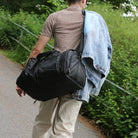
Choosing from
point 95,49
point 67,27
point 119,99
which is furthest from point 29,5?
point 95,49

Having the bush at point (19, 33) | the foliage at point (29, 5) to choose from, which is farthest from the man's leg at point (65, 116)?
the foliage at point (29, 5)

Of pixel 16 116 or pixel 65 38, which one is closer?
pixel 65 38

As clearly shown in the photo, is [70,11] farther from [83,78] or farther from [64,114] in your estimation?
[64,114]

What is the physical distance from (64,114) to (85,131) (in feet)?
7.76

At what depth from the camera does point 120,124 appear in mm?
4781

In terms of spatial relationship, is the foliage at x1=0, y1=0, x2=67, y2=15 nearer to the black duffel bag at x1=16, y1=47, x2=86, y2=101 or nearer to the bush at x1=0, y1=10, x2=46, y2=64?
the bush at x1=0, y1=10, x2=46, y2=64

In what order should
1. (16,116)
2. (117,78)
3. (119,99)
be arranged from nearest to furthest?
(16,116)
(119,99)
(117,78)

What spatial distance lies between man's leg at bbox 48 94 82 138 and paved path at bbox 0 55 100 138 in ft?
4.62

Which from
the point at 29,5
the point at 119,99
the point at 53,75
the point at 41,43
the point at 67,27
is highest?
the point at 67,27

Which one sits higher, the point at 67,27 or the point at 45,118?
the point at 67,27

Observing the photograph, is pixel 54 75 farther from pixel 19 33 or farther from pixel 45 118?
pixel 19 33

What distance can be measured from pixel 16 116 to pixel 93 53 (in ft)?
8.72

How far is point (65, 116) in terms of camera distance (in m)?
2.89

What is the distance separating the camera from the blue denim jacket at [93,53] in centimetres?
273
